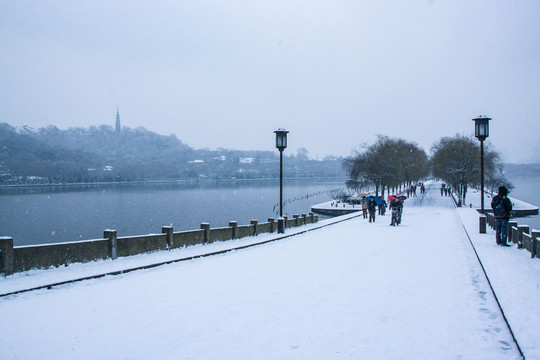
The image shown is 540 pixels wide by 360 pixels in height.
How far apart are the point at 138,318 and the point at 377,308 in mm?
4265

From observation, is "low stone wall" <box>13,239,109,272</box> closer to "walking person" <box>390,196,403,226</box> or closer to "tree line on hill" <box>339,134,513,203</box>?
"walking person" <box>390,196,403,226</box>

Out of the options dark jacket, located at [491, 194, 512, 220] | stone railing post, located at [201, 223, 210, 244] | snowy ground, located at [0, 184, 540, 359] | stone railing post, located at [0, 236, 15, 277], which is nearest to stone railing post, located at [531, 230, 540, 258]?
snowy ground, located at [0, 184, 540, 359]

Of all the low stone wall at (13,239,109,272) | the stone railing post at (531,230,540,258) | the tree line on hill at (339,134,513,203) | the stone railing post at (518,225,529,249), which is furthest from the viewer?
the tree line on hill at (339,134,513,203)

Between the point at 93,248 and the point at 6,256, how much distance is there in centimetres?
256

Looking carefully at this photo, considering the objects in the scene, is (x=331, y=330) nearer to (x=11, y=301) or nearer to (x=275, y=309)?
(x=275, y=309)

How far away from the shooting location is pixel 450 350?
21.1 ft

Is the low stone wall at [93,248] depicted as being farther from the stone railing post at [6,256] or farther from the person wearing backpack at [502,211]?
the person wearing backpack at [502,211]

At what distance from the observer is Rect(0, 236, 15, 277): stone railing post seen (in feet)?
35.6

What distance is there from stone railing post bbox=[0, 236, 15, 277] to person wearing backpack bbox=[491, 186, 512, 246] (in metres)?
14.4

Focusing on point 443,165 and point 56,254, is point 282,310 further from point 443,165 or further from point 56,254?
point 443,165

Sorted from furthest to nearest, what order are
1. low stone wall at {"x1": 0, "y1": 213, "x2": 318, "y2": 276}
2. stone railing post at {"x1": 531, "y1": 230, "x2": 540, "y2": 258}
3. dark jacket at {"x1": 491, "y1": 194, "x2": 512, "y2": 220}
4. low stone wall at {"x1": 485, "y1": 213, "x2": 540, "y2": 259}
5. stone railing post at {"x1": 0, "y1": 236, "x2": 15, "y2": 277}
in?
dark jacket at {"x1": 491, "y1": 194, "x2": 512, "y2": 220} → low stone wall at {"x1": 485, "y1": 213, "x2": 540, "y2": 259} → stone railing post at {"x1": 531, "y1": 230, "x2": 540, "y2": 258} → low stone wall at {"x1": 0, "y1": 213, "x2": 318, "y2": 276} → stone railing post at {"x1": 0, "y1": 236, "x2": 15, "y2": 277}

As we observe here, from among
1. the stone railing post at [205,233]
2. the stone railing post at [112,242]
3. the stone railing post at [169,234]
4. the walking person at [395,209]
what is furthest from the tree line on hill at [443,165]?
the stone railing post at [112,242]

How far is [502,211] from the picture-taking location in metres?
15.5

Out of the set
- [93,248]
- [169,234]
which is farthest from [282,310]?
[169,234]
